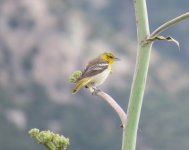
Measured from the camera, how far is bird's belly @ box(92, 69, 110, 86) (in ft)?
8.99

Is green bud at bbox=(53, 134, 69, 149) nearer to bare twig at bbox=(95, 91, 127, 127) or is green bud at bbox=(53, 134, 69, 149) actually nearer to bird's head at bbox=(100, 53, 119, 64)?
bare twig at bbox=(95, 91, 127, 127)

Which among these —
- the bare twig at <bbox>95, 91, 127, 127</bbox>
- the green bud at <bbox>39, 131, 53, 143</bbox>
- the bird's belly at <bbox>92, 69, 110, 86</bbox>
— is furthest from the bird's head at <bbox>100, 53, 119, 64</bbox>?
the green bud at <bbox>39, 131, 53, 143</bbox>

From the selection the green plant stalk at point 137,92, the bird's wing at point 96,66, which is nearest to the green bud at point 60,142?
the green plant stalk at point 137,92

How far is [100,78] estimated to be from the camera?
9.66 ft

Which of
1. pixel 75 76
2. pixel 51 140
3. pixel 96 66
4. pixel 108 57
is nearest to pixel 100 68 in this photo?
pixel 96 66

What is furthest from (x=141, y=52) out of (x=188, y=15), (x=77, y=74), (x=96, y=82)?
(x=96, y=82)

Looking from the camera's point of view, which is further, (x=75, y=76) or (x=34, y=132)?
(x=75, y=76)

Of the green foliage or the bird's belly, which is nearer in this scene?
the green foliage

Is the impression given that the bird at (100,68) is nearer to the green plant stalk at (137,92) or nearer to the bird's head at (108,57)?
the bird's head at (108,57)

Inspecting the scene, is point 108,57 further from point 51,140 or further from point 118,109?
point 51,140

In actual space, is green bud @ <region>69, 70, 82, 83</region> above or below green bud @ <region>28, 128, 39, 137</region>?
above

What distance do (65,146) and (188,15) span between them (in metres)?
0.55

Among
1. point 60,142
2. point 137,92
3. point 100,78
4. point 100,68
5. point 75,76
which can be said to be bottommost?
point 60,142

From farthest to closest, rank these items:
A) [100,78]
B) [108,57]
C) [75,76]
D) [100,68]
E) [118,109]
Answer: [108,57] → [100,68] → [100,78] → [75,76] → [118,109]
